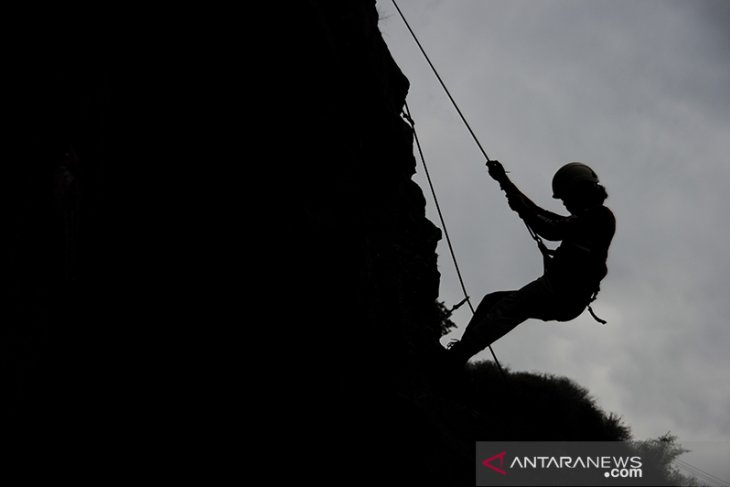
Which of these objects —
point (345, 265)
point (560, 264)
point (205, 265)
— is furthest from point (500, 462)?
point (205, 265)

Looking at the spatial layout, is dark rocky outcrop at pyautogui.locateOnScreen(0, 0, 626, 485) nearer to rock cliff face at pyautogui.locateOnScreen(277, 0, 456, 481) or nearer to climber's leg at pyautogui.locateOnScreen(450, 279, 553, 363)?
rock cliff face at pyautogui.locateOnScreen(277, 0, 456, 481)

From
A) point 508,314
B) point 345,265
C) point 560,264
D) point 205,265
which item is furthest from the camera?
point 508,314


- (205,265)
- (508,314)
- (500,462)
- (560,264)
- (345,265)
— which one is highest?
(560,264)

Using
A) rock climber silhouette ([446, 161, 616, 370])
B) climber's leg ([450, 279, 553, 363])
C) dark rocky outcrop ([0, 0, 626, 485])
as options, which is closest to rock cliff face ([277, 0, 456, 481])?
dark rocky outcrop ([0, 0, 626, 485])

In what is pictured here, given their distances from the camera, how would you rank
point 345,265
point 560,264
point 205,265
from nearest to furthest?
point 205,265 → point 345,265 → point 560,264

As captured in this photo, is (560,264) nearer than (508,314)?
Yes

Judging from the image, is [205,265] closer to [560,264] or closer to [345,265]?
[345,265]

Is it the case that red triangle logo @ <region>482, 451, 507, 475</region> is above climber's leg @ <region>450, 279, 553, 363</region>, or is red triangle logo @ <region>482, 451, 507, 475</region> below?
below

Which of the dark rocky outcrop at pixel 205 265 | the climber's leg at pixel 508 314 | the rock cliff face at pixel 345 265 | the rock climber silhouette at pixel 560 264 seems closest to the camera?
the dark rocky outcrop at pixel 205 265

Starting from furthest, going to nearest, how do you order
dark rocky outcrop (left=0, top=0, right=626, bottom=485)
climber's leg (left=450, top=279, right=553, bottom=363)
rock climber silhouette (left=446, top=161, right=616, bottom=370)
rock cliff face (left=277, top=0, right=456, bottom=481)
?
climber's leg (left=450, top=279, right=553, bottom=363)
rock climber silhouette (left=446, top=161, right=616, bottom=370)
rock cliff face (left=277, top=0, right=456, bottom=481)
dark rocky outcrop (left=0, top=0, right=626, bottom=485)

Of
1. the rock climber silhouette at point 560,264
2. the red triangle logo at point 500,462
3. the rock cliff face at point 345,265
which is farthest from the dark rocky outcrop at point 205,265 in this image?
the rock climber silhouette at point 560,264

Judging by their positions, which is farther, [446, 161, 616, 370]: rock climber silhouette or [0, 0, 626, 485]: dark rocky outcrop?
[446, 161, 616, 370]: rock climber silhouette

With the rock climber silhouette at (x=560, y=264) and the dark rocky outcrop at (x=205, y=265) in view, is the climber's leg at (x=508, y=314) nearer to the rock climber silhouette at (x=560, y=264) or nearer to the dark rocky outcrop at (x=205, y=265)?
the rock climber silhouette at (x=560, y=264)

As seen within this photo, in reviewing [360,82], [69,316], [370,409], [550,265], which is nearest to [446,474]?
[370,409]
